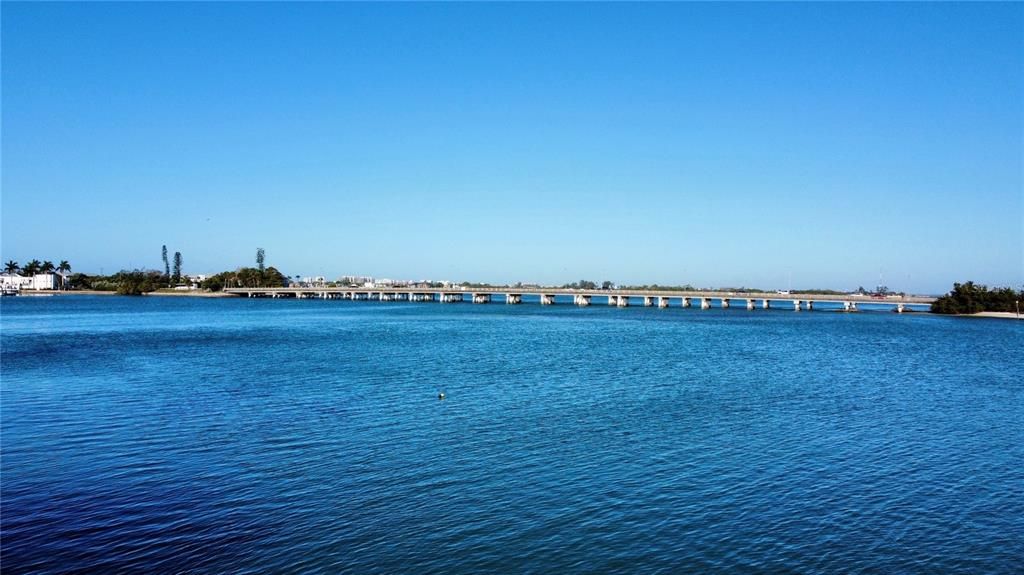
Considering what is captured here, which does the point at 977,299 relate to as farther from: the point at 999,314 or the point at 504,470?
the point at 504,470

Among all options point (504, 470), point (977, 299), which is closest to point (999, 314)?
point (977, 299)

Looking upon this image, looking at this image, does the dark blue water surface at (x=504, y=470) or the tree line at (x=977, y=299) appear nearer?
the dark blue water surface at (x=504, y=470)

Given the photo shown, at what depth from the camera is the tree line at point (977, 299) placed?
4697 inches

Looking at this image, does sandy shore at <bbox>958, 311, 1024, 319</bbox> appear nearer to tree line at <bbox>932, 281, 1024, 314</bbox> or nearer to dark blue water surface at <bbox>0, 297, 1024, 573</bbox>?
tree line at <bbox>932, 281, 1024, 314</bbox>

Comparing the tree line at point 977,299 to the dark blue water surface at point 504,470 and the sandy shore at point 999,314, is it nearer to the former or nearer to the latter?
the sandy shore at point 999,314

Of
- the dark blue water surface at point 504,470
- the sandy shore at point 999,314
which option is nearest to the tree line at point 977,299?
the sandy shore at point 999,314

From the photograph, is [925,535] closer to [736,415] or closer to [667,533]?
[667,533]

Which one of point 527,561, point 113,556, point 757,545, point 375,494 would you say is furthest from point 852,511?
point 113,556

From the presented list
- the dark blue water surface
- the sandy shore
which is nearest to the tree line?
the sandy shore

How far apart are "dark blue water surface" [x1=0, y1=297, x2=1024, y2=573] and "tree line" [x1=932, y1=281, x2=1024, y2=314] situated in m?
95.5

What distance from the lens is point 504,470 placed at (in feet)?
61.4

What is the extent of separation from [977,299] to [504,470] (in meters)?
132

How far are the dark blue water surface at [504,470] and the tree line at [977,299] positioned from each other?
9555cm

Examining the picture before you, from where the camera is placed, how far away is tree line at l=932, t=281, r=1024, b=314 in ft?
391
